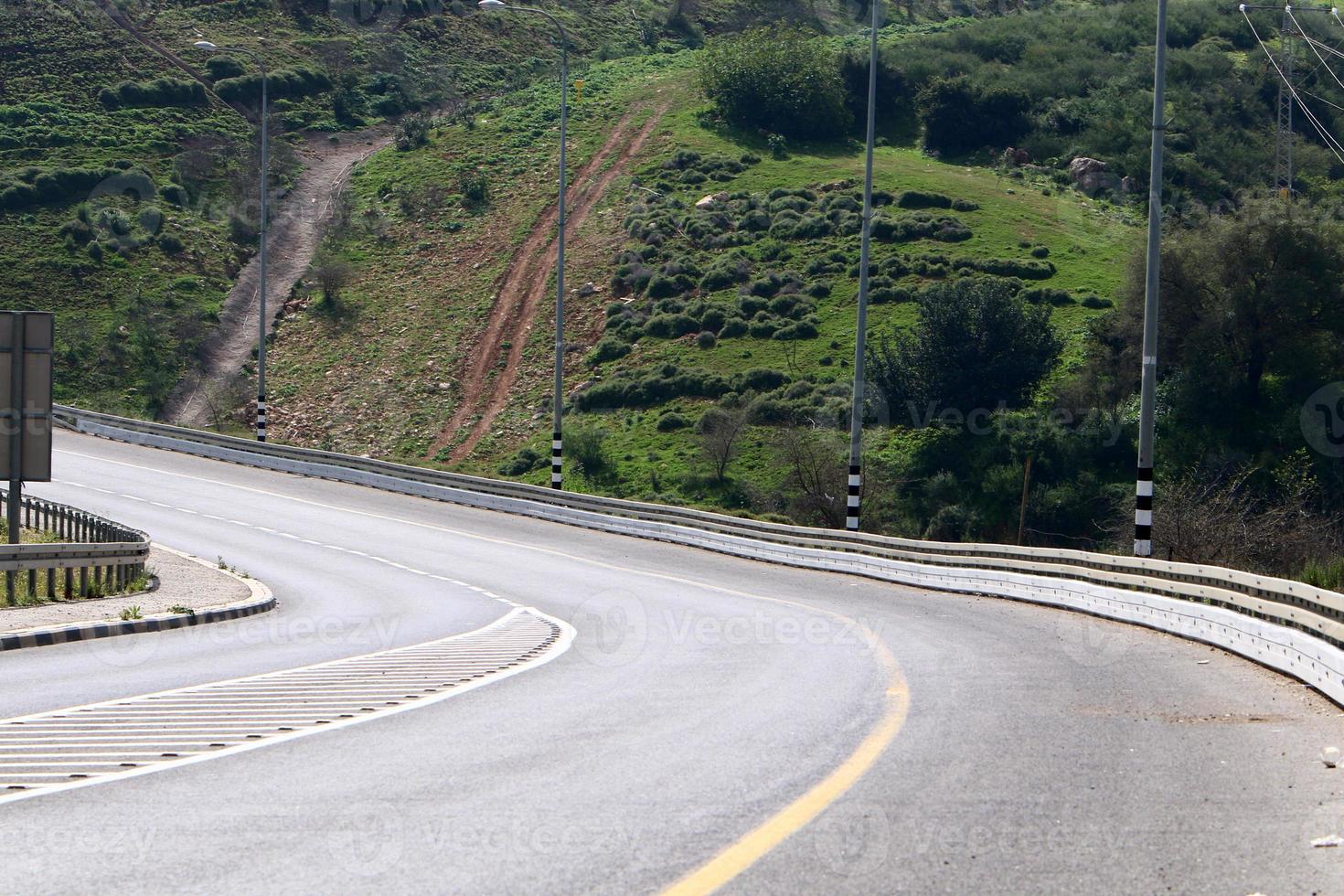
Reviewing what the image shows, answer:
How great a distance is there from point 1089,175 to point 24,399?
63514 mm

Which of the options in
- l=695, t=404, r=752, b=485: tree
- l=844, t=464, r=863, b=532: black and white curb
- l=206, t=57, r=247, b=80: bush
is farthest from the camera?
l=206, t=57, r=247, b=80: bush

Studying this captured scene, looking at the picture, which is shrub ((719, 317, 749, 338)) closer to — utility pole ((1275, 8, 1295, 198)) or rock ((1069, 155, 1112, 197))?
utility pole ((1275, 8, 1295, 198))

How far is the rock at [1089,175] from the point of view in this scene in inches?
2835

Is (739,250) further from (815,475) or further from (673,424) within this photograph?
(815,475)

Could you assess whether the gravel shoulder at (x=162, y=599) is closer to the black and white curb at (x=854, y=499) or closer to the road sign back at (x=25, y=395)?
the road sign back at (x=25, y=395)

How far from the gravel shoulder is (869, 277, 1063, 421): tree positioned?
28.5m

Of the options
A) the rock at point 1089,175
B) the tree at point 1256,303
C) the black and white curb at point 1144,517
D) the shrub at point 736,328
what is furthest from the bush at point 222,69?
the black and white curb at point 1144,517

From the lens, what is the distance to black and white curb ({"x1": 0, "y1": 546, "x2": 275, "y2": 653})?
578 inches

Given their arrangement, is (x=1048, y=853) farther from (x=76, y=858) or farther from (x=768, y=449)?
(x=768, y=449)

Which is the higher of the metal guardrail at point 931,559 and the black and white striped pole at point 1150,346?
the black and white striped pole at point 1150,346

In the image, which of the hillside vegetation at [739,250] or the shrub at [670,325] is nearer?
the hillside vegetation at [739,250]

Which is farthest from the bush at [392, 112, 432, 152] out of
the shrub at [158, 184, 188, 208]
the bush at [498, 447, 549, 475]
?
the bush at [498, 447, 549, 475]

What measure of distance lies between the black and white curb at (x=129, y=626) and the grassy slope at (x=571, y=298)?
25675 millimetres

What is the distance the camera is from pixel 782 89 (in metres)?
79.2
